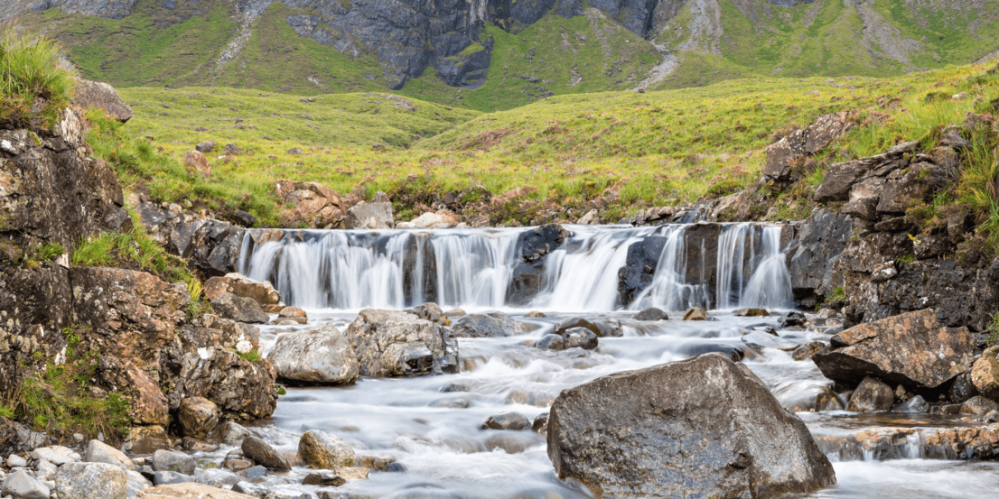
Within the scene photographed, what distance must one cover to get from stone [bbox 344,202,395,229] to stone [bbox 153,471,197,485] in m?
19.0

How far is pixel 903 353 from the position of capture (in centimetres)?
800

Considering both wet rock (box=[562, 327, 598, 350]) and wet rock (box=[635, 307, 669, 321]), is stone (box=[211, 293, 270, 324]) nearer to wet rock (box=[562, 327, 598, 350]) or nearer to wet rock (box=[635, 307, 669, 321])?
wet rock (box=[562, 327, 598, 350])

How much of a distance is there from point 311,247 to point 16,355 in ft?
45.5

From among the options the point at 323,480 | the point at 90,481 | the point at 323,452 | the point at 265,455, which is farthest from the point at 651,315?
the point at 90,481

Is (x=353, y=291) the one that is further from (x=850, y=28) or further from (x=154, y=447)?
(x=850, y=28)

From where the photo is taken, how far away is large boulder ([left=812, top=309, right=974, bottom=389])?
7840mm

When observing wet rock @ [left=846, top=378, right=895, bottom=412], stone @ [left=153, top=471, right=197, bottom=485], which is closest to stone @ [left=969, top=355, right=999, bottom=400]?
wet rock @ [left=846, top=378, right=895, bottom=412]

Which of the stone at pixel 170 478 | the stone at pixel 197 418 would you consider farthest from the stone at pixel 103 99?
the stone at pixel 170 478

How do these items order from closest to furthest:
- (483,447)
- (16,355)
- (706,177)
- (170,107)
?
(16,355) → (483,447) → (706,177) → (170,107)

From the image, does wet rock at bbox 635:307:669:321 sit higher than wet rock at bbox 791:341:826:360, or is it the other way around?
wet rock at bbox 791:341:826:360

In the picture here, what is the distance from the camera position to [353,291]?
18984 mm

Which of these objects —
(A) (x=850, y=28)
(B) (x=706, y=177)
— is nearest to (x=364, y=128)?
(B) (x=706, y=177)

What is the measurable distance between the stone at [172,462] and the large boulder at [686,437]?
3538 mm

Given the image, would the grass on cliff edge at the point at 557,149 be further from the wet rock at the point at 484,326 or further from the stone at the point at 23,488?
the stone at the point at 23,488
